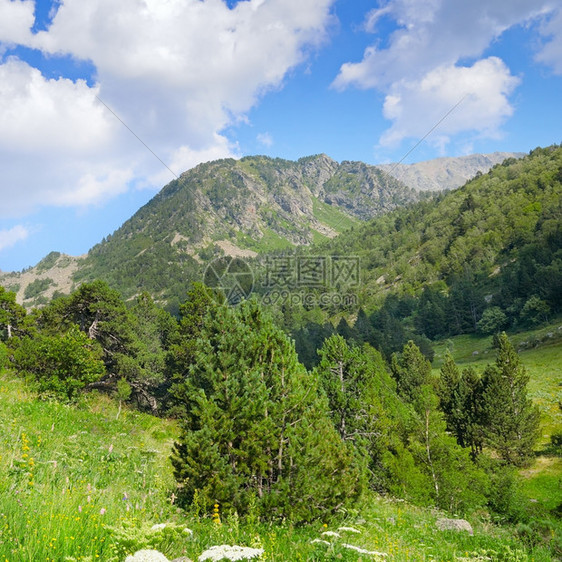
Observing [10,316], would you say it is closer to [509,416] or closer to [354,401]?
[354,401]

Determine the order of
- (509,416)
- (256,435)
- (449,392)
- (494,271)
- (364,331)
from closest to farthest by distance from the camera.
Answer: (256,435)
(509,416)
(449,392)
(364,331)
(494,271)

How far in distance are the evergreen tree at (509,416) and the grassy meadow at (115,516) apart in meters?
27.9

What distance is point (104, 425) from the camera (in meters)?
15.2

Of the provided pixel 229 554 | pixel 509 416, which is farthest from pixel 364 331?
pixel 229 554

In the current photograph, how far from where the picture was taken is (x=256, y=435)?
34.6 feet

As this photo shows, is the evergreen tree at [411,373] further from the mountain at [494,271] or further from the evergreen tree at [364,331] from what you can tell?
the mountain at [494,271]

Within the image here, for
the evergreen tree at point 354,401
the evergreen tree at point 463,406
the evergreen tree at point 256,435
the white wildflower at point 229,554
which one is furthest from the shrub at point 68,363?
the evergreen tree at point 463,406

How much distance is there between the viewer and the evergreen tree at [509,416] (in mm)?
40844

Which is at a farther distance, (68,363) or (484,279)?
(484,279)

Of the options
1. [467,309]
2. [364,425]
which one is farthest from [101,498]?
[467,309]

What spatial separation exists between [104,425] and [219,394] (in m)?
7.50

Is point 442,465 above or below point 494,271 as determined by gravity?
below

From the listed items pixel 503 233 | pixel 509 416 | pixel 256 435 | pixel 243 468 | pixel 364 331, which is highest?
pixel 503 233

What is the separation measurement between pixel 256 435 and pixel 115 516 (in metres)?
5.13
